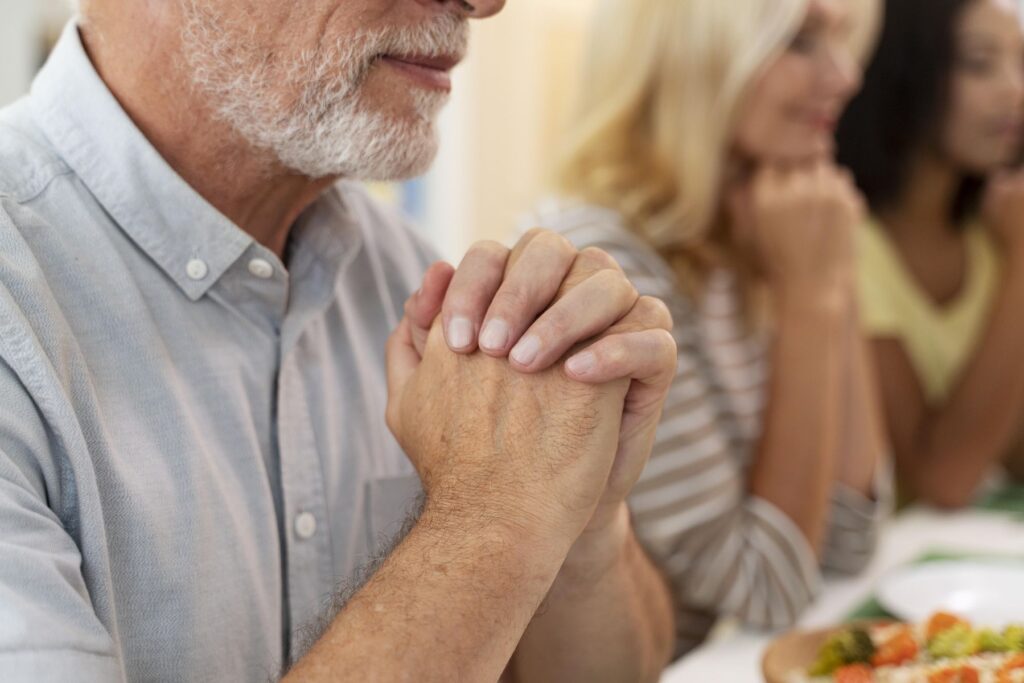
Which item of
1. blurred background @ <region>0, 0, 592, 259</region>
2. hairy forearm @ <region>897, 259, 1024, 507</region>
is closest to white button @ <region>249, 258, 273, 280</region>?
hairy forearm @ <region>897, 259, 1024, 507</region>

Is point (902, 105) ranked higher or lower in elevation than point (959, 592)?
higher

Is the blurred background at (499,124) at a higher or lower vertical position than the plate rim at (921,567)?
higher

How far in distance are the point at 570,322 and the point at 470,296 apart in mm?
76

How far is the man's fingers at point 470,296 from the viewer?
0.77 meters

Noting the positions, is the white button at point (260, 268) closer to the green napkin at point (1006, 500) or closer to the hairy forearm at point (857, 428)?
the hairy forearm at point (857, 428)

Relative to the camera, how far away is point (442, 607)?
0.67 metres

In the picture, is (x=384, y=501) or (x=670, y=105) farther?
(x=670, y=105)

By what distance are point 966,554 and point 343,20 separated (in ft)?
3.61

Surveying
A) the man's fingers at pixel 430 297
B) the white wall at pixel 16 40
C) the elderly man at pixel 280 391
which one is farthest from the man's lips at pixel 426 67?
the white wall at pixel 16 40

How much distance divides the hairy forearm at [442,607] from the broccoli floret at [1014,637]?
0.41m

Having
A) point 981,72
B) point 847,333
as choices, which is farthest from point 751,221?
point 981,72

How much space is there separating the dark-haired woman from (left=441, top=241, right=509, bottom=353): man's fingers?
1.30 m

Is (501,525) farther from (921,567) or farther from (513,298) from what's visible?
(921,567)

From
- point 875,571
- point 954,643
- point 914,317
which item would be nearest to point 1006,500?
point 914,317
